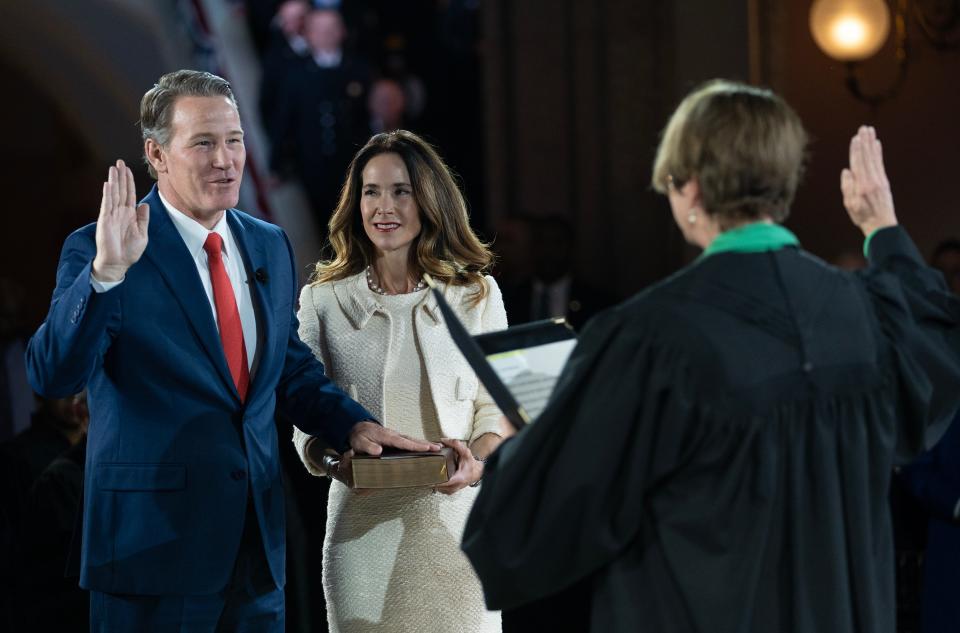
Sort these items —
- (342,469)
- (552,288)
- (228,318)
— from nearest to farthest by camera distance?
1. (228,318)
2. (342,469)
3. (552,288)

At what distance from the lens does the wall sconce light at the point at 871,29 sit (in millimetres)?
6086

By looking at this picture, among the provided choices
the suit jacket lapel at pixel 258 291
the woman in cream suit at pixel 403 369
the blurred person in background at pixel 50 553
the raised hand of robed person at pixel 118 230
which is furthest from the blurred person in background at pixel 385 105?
the raised hand of robed person at pixel 118 230

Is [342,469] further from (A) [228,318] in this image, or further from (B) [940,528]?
(B) [940,528]

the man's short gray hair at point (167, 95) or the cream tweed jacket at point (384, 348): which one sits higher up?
the man's short gray hair at point (167, 95)

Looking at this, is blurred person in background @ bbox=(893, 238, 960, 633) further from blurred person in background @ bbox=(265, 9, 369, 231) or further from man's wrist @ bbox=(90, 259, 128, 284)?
blurred person in background @ bbox=(265, 9, 369, 231)

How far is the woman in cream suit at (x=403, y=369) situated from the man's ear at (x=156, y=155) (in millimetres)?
572

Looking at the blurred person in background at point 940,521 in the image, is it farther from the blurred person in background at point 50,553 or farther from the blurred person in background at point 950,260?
the blurred person in background at point 50,553

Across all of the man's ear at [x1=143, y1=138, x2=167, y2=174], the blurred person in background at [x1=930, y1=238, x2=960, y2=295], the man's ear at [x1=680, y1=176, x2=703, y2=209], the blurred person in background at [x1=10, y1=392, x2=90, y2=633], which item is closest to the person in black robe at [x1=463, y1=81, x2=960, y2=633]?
the man's ear at [x1=680, y1=176, x2=703, y2=209]

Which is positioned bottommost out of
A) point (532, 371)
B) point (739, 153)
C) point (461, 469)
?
point (461, 469)

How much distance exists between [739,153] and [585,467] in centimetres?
54

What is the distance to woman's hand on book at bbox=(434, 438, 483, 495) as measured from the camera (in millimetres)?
2764

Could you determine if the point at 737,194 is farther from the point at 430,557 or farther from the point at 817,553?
the point at 430,557

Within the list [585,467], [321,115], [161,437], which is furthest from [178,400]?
[321,115]

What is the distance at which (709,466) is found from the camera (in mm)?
1888
